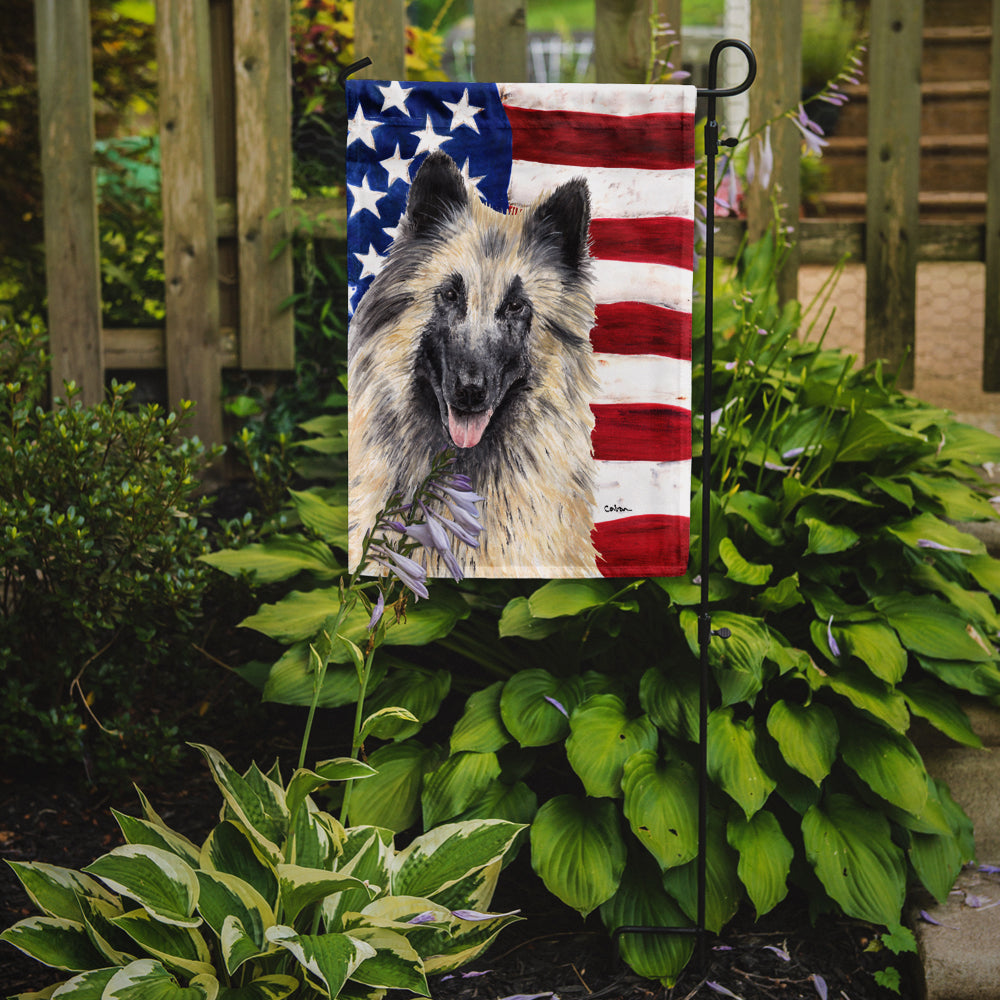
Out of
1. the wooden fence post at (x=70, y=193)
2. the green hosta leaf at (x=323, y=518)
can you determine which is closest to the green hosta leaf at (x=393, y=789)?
the green hosta leaf at (x=323, y=518)

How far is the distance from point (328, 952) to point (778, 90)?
9.98 ft

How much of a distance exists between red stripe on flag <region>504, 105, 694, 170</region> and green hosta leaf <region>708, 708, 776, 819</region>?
44.4 inches

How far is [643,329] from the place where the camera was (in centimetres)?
196

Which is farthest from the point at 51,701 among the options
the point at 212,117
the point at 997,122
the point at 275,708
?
the point at 997,122

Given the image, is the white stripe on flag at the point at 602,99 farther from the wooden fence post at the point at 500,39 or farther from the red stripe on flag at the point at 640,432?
the wooden fence post at the point at 500,39

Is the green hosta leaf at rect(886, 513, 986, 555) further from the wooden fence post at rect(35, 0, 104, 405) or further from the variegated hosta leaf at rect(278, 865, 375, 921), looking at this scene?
the wooden fence post at rect(35, 0, 104, 405)

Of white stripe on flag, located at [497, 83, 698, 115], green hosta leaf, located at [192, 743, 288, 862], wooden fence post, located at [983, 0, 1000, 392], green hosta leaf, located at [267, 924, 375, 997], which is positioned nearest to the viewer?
green hosta leaf, located at [267, 924, 375, 997]

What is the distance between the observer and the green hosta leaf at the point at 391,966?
1.54 metres

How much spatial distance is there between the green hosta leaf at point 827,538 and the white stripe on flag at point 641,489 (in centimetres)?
41

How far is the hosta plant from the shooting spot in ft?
4.94

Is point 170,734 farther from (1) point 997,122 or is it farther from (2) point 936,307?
(2) point 936,307

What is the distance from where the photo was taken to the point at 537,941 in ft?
6.79

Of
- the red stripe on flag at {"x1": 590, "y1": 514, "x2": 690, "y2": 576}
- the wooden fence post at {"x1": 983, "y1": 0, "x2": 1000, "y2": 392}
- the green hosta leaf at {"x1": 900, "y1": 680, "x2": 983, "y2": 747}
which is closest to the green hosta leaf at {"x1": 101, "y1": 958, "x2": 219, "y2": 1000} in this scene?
the red stripe on flag at {"x1": 590, "y1": 514, "x2": 690, "y2": 576}

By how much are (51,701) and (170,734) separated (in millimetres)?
358
